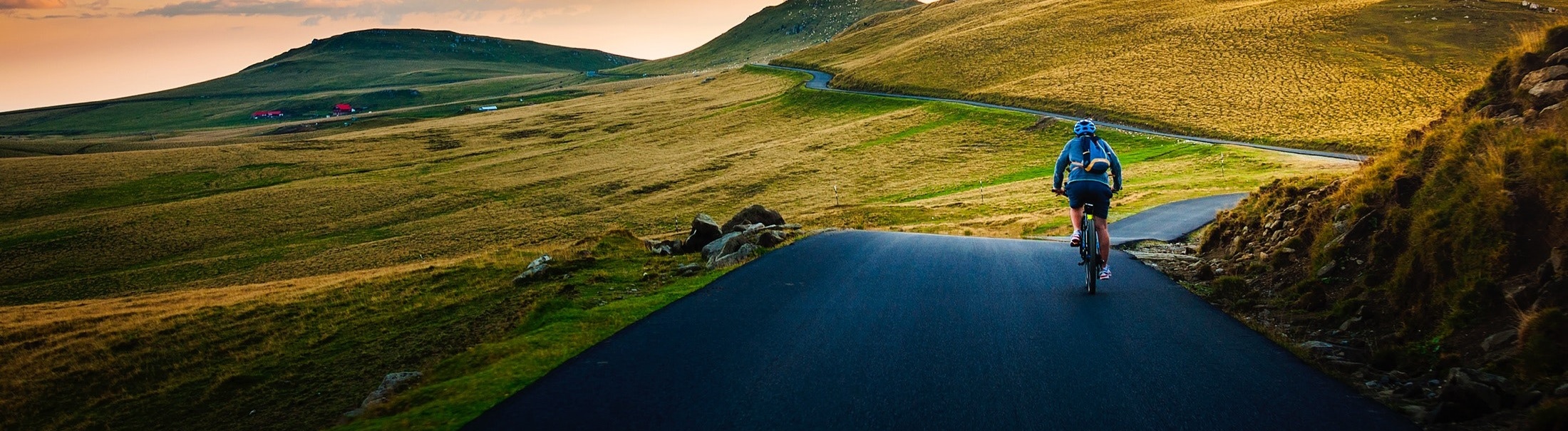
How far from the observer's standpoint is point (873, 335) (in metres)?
9.36

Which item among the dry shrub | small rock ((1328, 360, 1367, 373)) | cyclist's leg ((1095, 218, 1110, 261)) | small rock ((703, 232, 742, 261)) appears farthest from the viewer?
small rock ((703, 232, 742, 261))

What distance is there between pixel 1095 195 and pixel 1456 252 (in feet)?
14.0

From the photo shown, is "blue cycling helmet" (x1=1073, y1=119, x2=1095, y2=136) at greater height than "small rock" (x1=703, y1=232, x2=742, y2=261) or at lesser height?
greater

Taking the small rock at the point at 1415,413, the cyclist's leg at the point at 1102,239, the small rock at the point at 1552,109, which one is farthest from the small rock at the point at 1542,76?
the small rock at the point at 1415,413

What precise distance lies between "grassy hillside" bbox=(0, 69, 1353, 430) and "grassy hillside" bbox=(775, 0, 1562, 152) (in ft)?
27.8

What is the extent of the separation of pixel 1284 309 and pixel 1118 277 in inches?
118

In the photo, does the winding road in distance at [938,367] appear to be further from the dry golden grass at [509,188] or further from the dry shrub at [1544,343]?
the dry golden grass at [509,188]

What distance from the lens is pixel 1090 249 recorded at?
11.9 meters

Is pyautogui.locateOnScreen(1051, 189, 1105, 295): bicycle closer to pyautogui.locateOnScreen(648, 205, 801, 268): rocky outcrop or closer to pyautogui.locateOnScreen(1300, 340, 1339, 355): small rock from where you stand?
pyautogui.locateOnScreen(1300, 340, 1339, 355): small rock

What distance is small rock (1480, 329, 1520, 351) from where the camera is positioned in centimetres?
714

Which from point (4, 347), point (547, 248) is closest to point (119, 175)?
point (4, 347)

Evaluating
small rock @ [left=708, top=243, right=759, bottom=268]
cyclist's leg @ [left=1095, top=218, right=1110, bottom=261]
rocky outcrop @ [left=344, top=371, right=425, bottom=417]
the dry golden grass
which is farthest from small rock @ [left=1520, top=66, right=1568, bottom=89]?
the dry golden grass

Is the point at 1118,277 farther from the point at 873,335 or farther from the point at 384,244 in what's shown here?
the point at 384,244

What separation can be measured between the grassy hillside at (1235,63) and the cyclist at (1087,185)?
46.3m
